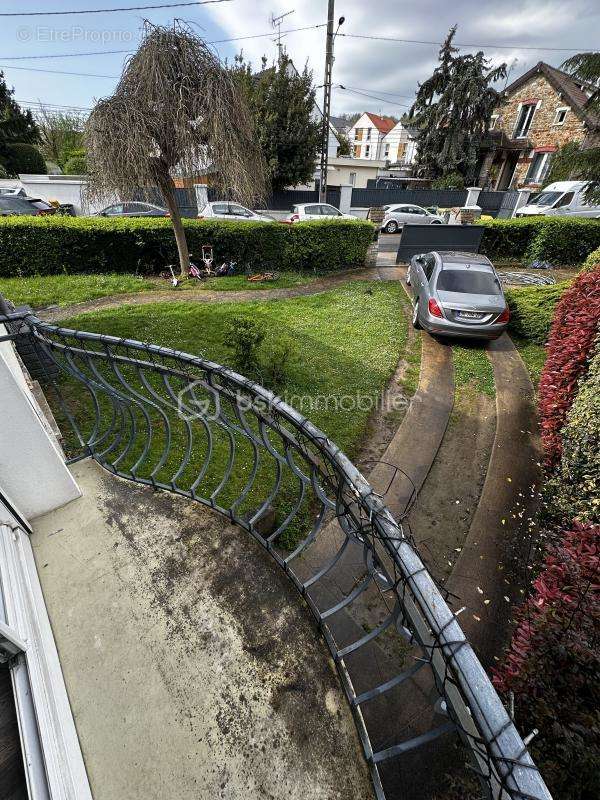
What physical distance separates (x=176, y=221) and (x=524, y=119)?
32.9 m

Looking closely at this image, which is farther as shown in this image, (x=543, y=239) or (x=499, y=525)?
(x=543, y=239)

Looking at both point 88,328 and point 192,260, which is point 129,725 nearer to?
point 88,328

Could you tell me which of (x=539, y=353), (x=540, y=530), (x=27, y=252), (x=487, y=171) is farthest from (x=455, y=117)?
(x=540, y=530)

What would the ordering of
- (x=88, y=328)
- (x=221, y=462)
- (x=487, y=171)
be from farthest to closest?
(x=487, y=171) → (x=88, y=328) → (x=221, y=462)

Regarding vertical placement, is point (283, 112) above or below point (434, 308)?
above

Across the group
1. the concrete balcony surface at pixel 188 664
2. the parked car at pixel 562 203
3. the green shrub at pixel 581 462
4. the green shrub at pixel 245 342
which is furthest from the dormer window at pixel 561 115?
the concrete balcony surface at pixel 188 664

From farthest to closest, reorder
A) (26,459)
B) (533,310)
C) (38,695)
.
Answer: (533,310), (26,459), (38,695)

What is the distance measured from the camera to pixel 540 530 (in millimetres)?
3836

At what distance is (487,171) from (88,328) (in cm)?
3403

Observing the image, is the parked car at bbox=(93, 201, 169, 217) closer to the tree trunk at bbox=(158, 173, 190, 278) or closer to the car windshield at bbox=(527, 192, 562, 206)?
the tree trunk at bbox=(158, 173, 190, 278)

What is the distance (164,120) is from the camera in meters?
7.98

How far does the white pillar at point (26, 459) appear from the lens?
202 centimetres

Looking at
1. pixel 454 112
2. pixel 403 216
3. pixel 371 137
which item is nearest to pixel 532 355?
pixel 403 216

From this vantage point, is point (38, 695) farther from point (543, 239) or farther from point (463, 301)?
point (543, 239)
